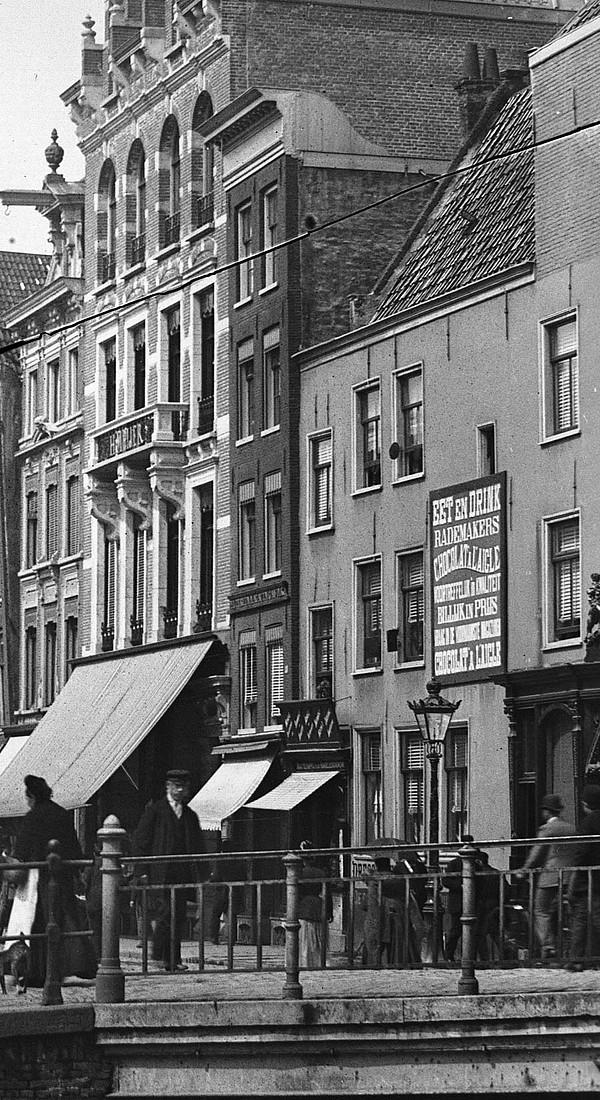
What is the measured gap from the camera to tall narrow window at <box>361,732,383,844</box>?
41.2 meters

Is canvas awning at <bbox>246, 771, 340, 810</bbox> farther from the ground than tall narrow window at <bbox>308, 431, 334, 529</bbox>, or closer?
closer

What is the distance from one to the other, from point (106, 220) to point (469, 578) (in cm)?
2250

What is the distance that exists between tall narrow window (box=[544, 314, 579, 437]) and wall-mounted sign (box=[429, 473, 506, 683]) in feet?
4.87

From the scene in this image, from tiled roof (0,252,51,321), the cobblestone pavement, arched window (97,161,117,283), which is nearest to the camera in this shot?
the cobblestone pavement

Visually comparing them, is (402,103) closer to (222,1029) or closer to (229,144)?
(229,144)

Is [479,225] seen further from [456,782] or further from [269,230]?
[456,782]

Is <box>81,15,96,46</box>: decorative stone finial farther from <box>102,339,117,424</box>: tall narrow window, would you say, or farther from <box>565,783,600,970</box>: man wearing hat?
<box>565,783,600,970</box>: man wearing hat

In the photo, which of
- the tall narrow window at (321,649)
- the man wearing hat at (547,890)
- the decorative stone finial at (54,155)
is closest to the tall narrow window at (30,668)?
the decorative stone finial at (54,155)

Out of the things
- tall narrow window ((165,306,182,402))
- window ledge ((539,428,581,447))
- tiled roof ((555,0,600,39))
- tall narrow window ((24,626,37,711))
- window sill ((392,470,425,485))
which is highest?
tiled roof ((555,0,600,39))

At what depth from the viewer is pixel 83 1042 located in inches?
734

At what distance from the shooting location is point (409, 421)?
4134 centimetres

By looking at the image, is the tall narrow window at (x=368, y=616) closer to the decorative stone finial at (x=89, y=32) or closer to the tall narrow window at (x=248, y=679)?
the tall narrow window at (x=248, y=679)

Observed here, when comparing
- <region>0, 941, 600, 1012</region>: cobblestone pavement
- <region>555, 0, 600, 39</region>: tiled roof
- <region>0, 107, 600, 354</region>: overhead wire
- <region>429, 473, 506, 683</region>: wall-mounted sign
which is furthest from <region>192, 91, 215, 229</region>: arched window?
<region>0, 941, 600, 1012</region>: cobblestone pavement

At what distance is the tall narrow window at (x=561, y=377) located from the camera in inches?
1427
